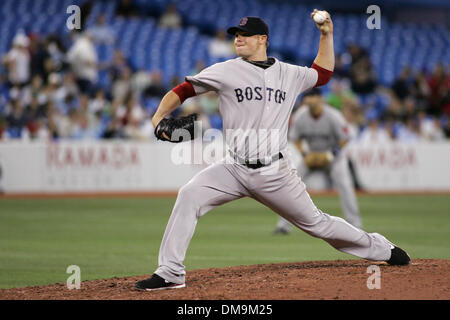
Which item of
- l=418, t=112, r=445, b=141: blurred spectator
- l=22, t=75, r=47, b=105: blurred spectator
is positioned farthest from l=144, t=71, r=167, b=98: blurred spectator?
l=418, t=112, r=445, b=141: blurred spectator

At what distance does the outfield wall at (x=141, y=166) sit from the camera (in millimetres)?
17797

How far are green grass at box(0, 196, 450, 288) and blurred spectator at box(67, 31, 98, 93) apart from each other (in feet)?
13.3

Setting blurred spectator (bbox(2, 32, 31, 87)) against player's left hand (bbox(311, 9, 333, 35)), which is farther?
blurred spectator (bbox(2, 32, 31, 87))

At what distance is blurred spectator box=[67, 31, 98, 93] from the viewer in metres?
19.7

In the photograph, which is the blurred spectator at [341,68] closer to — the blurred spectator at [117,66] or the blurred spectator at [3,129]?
the blurred spectator at [117,66]

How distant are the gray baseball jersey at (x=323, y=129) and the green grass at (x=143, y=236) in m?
1.47

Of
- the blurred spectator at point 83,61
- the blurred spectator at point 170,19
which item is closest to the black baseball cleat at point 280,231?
the blurred spectator at point 83,61

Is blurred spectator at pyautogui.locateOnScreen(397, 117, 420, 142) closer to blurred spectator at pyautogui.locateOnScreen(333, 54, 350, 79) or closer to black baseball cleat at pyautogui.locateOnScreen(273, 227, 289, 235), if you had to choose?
blurred spectator at pyautogui.locateOnScreen(333, 54, 350, 79)

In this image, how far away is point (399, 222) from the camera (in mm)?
13156

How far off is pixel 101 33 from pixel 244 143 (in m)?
16.2

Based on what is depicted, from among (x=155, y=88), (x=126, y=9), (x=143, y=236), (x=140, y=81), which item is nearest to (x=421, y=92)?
(x=155, y=88)

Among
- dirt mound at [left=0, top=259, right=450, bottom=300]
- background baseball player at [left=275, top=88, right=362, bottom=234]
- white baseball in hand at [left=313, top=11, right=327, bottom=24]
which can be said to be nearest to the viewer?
dirt mound at [left=0, top=259, right=450, bottom=300]

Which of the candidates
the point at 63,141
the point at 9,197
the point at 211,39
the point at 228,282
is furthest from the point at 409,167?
the point at 228,282
